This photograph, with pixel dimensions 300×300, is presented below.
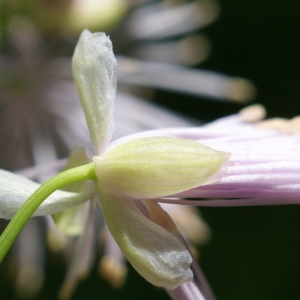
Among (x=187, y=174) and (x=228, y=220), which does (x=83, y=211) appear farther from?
(x=228, y=220)

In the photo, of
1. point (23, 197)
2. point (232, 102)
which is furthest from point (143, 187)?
point (232, 102)

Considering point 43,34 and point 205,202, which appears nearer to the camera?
point 205,202

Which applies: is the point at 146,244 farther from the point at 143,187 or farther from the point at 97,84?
the point at 97,84

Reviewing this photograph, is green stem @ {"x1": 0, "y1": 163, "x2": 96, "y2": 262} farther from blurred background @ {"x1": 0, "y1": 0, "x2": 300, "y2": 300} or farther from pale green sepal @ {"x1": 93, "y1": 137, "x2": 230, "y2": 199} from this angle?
blurred background @ {"x1": 0, "y1": 0, "x2": 300, "y2": 300}

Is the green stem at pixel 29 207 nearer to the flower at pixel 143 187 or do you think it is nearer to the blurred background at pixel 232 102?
the flower at pixel 143 187

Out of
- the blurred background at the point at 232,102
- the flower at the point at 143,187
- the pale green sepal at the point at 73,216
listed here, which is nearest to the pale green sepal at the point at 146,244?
the flower at the point at 143,187

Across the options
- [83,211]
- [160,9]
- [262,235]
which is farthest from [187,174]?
[262,235]
